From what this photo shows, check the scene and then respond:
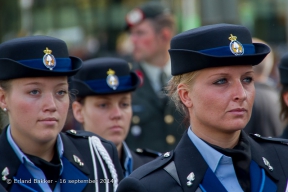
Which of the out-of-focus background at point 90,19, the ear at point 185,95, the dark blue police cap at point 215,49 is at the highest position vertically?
the dark blue police cap at point 215,49

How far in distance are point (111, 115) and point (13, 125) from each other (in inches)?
53.7

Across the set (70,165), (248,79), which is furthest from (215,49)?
(70,165)

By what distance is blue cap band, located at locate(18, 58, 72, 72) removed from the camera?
431 centimetres

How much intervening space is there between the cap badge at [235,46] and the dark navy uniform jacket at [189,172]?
0.52 m

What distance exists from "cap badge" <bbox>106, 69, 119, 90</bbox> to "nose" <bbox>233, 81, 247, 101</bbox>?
2242mm

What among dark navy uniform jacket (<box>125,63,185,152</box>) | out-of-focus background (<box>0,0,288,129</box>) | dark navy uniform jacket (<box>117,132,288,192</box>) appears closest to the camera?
dark navy uniform jacket (<box>117,132,288,192</box>)

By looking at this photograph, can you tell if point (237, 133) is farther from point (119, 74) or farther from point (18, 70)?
point (119, 74)

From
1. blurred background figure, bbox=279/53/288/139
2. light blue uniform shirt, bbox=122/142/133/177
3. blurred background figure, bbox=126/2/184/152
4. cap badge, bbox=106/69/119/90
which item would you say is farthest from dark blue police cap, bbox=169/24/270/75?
blurred background figure, bbox=126/2/184/152

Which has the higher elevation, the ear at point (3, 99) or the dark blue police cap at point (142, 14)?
the dark blue police cap at point (142, 14)

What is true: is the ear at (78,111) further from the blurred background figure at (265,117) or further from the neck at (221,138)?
the neck at (221,138)

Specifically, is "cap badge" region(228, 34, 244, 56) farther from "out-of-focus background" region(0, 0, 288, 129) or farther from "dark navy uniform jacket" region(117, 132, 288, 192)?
"out-of-focus background" region(0, 0, 288, 129)

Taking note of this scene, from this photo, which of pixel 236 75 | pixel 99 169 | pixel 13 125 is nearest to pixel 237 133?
pixel 236 75

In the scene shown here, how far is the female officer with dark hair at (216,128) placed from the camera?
3.62 meters

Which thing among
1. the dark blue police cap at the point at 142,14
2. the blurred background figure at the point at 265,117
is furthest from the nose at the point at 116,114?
the dark blue police cap at the point at 142,14
